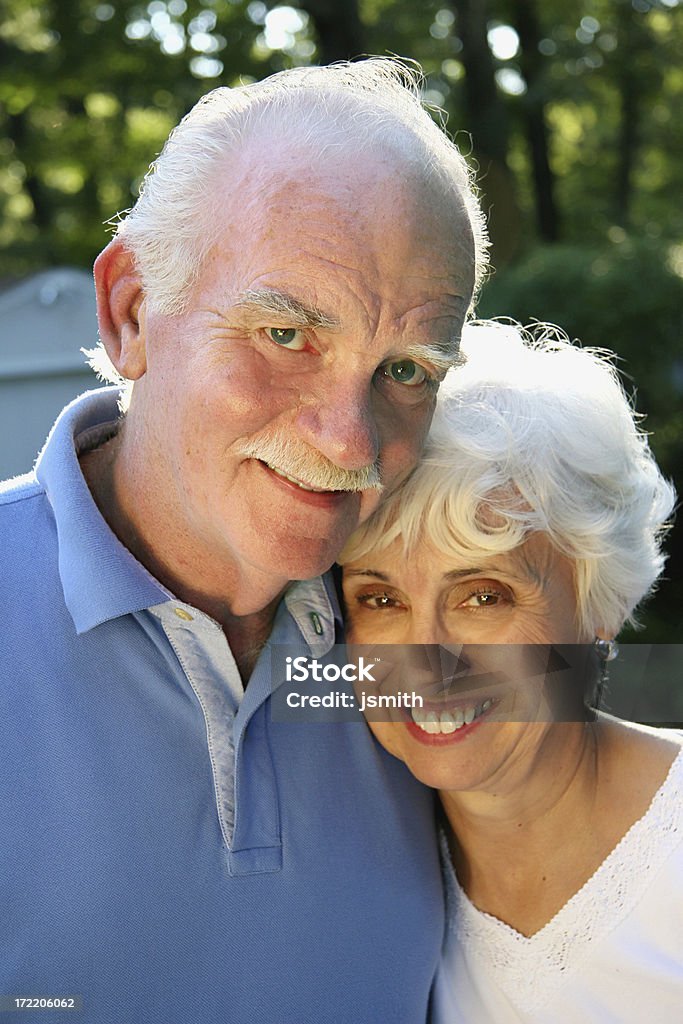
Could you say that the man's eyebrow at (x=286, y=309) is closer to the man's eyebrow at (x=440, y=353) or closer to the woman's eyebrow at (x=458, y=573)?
the man's eyebrow at (x=440, y=353)

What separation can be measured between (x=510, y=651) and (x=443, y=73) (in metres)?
11.2

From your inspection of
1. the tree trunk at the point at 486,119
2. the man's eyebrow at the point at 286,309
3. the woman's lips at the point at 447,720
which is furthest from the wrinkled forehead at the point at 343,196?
the tree trunk at the point at 486,119

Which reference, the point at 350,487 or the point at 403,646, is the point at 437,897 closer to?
the point at 403,646

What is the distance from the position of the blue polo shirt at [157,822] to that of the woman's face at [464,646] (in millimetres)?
180

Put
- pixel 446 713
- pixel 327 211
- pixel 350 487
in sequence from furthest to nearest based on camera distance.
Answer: pixel 446 713 → pixel 350 487 → pixel 327 211

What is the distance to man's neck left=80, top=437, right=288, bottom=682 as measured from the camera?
2094 mm

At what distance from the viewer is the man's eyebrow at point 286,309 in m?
1.83

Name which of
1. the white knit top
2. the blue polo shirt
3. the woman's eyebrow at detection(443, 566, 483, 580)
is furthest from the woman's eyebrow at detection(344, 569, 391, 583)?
the white knit top

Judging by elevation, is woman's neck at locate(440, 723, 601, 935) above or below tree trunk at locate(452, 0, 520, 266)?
above

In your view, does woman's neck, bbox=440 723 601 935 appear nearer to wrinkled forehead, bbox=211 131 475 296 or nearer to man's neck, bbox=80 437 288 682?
man's neck, bbox=80 437 288 682

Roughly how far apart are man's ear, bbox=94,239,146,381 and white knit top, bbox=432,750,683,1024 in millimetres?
1346

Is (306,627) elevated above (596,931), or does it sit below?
above

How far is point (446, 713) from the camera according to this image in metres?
2.25

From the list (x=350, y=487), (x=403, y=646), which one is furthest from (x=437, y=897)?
(x=350, y=487)
